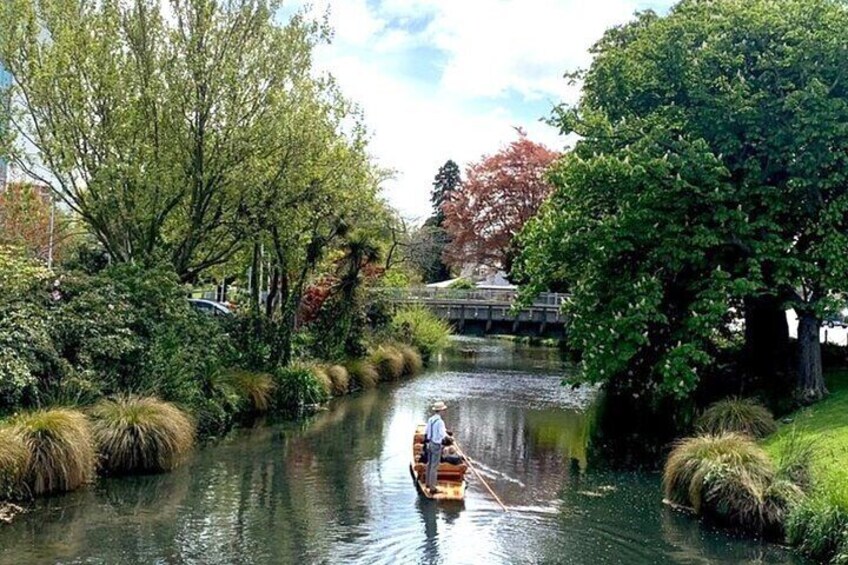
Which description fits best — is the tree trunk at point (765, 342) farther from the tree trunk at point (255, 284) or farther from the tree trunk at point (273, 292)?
the tree trunk at point (273, 292)

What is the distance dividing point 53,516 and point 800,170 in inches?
624

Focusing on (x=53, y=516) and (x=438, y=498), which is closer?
(x=53, y=516)

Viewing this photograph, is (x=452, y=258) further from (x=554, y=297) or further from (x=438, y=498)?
(x=438, y=498)

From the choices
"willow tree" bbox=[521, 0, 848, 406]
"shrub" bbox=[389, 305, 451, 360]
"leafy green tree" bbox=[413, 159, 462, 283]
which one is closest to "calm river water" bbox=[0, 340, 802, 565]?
"willow tree" bbox=[521, 0, 848, 406]

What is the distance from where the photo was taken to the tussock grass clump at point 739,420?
1728 centimetres

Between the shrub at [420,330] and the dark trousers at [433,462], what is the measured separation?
75.6 ft

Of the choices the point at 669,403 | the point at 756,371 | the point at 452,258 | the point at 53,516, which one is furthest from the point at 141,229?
the point at 452,258

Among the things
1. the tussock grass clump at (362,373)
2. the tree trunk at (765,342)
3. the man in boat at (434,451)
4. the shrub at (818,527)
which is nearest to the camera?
the shrub at (818,527)

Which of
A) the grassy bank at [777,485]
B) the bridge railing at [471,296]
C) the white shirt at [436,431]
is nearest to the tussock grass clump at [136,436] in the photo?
the white shirt at [436,431]

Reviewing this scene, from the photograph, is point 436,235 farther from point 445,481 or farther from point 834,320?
point 445,481

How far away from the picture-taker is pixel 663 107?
1988 cm

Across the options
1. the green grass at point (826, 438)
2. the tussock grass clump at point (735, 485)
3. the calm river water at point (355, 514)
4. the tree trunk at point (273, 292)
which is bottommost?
the calm river water at point (355, 514)

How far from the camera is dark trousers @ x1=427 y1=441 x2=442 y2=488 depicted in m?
15.3

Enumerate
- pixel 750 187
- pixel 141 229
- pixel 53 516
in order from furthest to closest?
pixel 141 229 < pixel 750 187 < pixel 53 516
